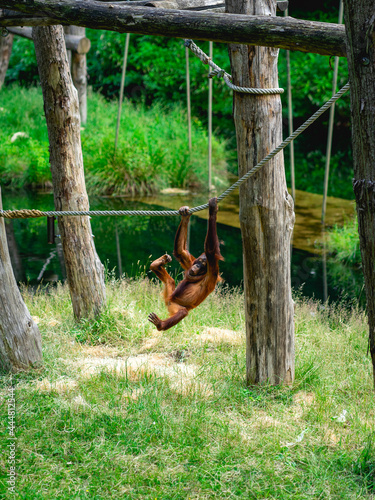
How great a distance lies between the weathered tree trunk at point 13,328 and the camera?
3586mm

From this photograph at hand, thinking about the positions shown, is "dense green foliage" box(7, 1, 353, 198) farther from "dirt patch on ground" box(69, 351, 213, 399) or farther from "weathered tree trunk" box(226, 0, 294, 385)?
"weathered tree trunk" box(226, 0, 294, 385)

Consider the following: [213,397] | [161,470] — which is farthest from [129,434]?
[213,397]

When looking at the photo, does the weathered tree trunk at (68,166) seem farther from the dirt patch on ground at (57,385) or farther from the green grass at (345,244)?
the green grass at (345,244)

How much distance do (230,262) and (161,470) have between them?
201 inches

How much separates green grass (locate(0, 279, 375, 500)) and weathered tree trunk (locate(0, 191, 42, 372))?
0.12m

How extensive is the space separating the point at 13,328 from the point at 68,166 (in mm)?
1498

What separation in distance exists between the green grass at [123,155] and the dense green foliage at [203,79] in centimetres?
195

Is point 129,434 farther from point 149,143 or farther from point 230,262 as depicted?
point 149,143

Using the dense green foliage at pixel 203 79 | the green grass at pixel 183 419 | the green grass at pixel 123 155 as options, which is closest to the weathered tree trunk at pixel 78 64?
the green grass at pixel 123 155

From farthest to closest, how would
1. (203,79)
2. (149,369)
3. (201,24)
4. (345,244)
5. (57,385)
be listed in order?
1. (203,79)
2. (345,244)
3. (149,369)
4. (57,385)
5. (201,24)

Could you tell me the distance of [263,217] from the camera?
328 cm

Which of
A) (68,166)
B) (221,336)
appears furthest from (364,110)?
(68,166)

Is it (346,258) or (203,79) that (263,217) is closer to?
(346,258)

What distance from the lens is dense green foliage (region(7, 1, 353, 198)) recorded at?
539 inches
